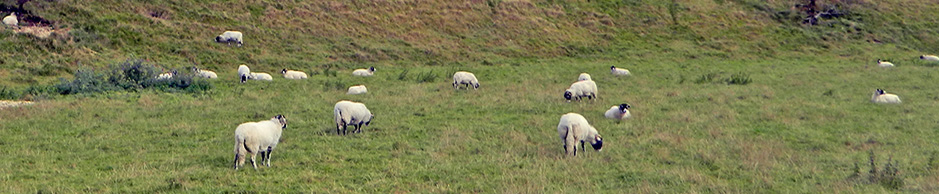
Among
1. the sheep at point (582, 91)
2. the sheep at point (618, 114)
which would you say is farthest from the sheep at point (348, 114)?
the sheep at point (582, 91)

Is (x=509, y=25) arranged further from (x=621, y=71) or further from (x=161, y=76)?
A: (x=161, y=76)

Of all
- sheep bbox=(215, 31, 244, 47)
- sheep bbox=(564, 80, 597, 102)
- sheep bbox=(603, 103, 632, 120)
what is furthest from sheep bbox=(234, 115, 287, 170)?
sheep bbox=(215, 31, 244, 47)

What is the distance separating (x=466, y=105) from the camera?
22750 mm

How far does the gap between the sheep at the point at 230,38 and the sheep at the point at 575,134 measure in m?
28.8

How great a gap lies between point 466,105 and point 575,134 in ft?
28.7

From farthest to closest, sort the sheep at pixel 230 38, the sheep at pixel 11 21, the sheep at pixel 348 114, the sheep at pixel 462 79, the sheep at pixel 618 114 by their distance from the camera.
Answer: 1. the sheep at pixel 230 38
2. the sheep at pixel 11 21
3. the sheep at pixel 462 79
4. the sheep at pixel 618 114
5. the sheep at pixel 348 114

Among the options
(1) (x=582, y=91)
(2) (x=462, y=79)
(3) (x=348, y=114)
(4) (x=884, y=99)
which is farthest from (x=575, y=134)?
A: (4) (x=884, y=99)

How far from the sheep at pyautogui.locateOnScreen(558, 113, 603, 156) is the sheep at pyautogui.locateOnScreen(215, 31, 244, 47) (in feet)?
94.3

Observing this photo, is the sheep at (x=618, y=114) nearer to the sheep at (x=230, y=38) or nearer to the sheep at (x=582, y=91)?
the sheep at (x=582, y=91)

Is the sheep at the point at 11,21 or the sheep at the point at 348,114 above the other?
the sheep at the point at 348,114

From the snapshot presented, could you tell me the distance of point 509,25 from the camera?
52188mm

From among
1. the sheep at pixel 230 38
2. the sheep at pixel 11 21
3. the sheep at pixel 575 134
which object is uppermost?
the sheep at pixel 575 134

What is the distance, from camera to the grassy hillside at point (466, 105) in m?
12.3

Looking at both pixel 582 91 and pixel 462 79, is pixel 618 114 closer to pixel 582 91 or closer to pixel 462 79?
pixel 582 91
